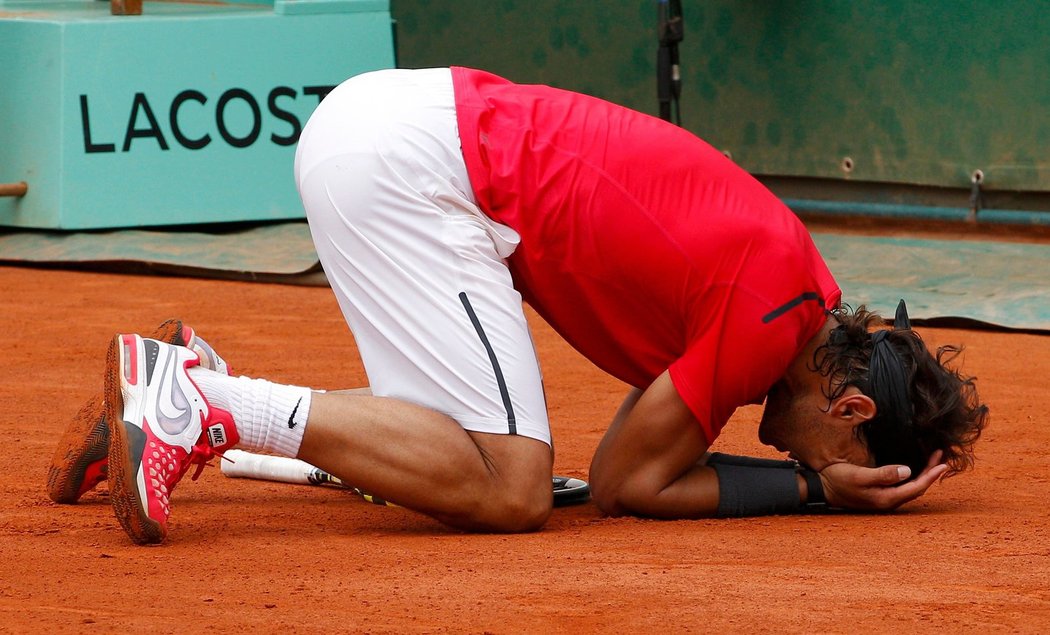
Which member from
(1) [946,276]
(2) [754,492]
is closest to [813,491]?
(2) [754,492]

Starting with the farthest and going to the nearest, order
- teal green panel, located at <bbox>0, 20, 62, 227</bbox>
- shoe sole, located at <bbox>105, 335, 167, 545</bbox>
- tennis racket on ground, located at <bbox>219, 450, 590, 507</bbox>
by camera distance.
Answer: teal green panel, located at <bbox>0, 20, 62, 227</bbox> < tennis racket on ground, located at <bbox>219, 450, 590, 507</bbox> < shoe sole, located at <bbox>105, 335, 167, 545</bbox>

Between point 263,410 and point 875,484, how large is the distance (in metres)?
1.16

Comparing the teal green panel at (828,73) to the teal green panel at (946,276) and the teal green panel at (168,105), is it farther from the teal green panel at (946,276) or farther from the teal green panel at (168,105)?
the teal green panel at (168,105)

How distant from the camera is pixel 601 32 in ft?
27.4

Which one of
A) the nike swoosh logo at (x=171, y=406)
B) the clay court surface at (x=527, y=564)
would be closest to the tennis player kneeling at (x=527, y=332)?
the nike swoosh logo at (x=171, y=406)

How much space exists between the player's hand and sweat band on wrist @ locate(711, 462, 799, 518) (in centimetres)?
8

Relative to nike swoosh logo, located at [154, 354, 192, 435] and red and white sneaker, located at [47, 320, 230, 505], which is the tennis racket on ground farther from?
nike swoosh logo, located at [154, 354, 192, 435]

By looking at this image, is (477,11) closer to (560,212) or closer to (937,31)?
(937,31)

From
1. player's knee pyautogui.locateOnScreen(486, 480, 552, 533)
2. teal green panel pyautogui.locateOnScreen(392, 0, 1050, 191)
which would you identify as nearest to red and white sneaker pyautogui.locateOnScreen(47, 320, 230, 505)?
player's knee pyautogui.locateOnScreen(486, 480, 552, 533)

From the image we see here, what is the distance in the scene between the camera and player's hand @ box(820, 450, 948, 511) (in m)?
2.77

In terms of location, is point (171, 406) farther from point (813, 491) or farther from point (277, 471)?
point (813, 491)

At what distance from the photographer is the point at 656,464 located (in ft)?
9.13

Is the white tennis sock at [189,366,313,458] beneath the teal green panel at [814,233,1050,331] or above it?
above

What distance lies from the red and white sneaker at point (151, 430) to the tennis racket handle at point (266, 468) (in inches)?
24.7
